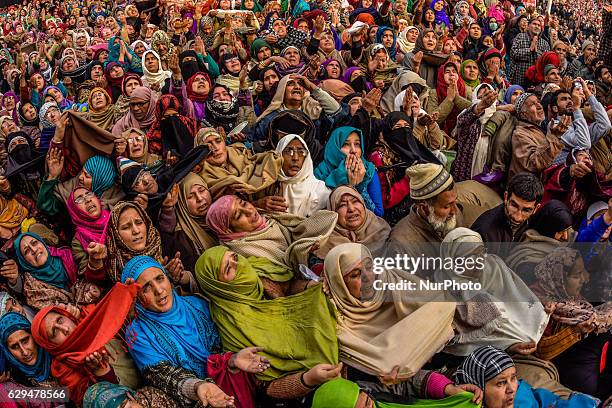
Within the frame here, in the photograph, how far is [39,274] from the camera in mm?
3559

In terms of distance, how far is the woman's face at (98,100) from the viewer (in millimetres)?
5410

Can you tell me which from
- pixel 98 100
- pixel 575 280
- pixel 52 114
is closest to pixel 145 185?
pixel 98 100

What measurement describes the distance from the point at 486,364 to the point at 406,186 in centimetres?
187

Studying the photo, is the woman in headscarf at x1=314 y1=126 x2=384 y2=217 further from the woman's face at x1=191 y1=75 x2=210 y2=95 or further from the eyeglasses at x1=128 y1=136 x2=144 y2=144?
the woman's face at x1=191 y1=75 x2=210 y2=95

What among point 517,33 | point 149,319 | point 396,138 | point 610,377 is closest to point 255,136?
point 396,138

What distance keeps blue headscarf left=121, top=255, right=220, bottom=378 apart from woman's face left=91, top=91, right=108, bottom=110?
294 cm

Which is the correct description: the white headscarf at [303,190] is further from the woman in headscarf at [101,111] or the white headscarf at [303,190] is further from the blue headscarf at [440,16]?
the blue headscarf at [440,16]

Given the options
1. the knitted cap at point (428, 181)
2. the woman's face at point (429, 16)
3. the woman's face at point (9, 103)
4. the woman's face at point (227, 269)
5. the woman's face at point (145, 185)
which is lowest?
the woman's face at point (9, 103)

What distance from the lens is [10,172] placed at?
4.68 m

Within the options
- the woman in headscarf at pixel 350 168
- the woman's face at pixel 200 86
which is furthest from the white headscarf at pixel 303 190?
the woman's face at pixel 200 86

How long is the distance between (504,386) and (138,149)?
311cm

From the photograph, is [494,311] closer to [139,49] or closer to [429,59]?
[429,59]

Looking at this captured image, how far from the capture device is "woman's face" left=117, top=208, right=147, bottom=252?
3248 mm

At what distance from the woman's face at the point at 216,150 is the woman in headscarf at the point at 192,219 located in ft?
0.97
